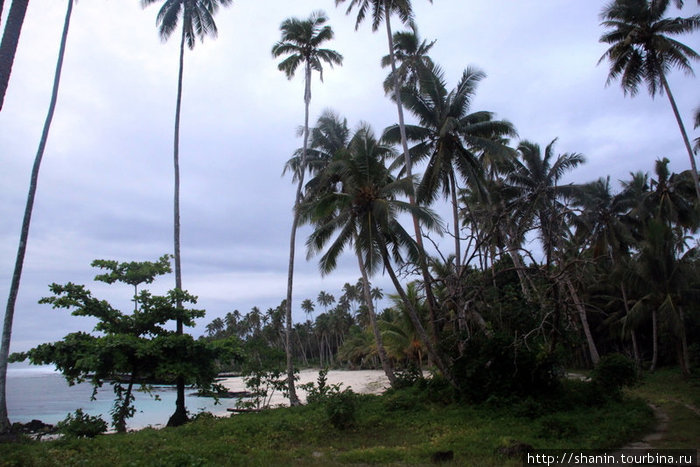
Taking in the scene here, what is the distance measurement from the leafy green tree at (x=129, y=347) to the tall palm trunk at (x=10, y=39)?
26.3 ft

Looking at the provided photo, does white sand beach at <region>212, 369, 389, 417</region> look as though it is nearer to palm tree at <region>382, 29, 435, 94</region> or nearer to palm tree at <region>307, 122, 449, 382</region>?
palm tree at <region>307, 122, 449, 382</region>

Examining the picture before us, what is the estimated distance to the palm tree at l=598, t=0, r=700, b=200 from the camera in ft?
60.2

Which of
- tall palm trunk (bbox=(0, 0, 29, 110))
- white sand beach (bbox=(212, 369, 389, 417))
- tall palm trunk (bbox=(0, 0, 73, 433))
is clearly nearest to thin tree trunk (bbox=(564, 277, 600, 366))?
white sand beach (bbox=(212, 369, 389, 417))

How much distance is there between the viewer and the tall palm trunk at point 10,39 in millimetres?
7098

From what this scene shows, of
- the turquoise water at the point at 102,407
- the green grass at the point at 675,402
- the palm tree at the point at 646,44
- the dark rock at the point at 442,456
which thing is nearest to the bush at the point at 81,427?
the turquoise water at the point at 102,407

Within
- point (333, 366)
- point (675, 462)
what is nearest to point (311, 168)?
point (675, 462)

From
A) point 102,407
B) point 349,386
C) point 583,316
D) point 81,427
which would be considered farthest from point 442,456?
point 102,407

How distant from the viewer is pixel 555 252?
13070 mm

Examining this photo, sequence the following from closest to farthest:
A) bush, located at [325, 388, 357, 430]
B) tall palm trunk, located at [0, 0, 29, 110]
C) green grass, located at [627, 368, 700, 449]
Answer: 1. tall palm trunk, located at [0, 0, 29, 110]
2. green grass, located at [627, 368, 700, 449]
3. bush, located at [325, 388, 357, 430]

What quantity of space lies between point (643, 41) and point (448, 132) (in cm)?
993

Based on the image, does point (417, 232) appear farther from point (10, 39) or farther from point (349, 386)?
point (10, 39)

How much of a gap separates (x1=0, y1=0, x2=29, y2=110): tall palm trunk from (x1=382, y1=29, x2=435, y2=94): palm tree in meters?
16.5

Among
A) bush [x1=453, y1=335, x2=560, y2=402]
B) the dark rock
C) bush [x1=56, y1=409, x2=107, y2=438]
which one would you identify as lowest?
the dark rock

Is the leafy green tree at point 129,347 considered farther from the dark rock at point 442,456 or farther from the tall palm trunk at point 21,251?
the dark rock at point 442,456
